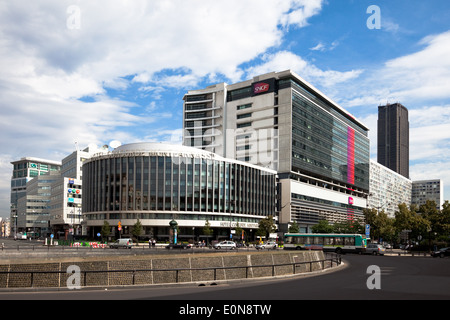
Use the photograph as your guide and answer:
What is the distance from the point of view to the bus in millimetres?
65812

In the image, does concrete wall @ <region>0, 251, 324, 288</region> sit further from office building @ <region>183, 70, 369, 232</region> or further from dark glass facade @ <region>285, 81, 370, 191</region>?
dark glass facade @ <region>285, 81, 370, 191</region>

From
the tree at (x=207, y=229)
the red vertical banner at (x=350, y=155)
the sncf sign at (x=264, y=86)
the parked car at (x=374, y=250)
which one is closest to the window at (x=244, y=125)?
the sncf sign at (x=264, y=86)

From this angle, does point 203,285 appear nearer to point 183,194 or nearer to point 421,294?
point 421,294

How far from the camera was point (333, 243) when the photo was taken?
6731 centimetres

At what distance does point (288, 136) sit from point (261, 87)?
1938 centimetres

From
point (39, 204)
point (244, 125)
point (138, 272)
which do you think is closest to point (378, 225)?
point (244, 125)

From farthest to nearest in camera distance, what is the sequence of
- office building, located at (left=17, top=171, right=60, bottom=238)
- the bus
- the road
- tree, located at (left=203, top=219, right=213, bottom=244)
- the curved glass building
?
1. office building, located at (left=17, top=171, right=60, bottom=238)
2. the curved glass building
3. tree, located at (left=203, top=219, right=213, bottom=244)
4. the bus
5. the road

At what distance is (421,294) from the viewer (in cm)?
1702

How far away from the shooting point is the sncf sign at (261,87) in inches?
5329

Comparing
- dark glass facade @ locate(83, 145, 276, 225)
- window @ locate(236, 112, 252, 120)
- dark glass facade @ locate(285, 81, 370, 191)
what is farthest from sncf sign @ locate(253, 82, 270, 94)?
dark glass facade @ locate(83, 145, 276, 225)

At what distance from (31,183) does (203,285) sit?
18636 cm

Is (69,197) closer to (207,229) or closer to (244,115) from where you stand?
(207,229)

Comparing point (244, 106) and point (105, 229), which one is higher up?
point (244, 106)
